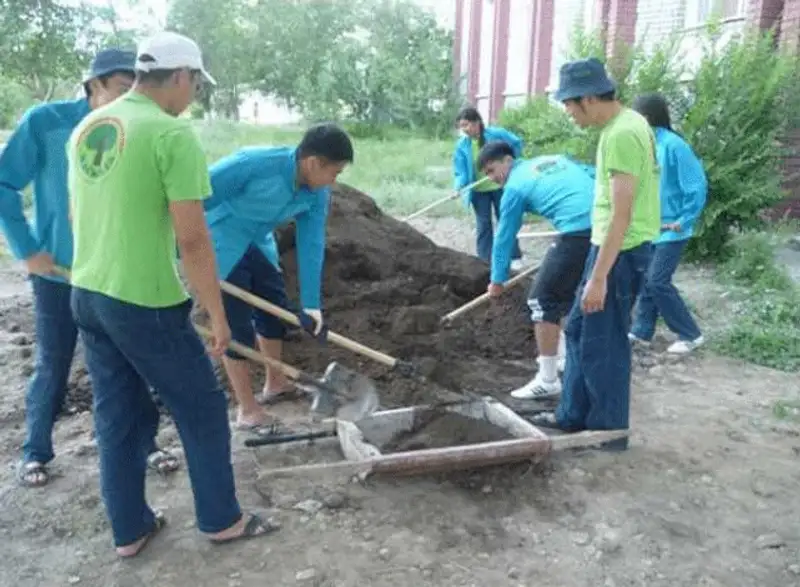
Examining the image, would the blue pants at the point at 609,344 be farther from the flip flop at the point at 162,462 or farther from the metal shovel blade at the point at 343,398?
→ the flip flop at the point at 162,462

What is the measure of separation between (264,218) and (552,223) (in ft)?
5.80

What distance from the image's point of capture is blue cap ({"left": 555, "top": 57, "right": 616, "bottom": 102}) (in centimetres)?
366

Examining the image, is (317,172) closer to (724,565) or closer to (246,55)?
(724,565)

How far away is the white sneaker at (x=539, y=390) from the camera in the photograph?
193 inches

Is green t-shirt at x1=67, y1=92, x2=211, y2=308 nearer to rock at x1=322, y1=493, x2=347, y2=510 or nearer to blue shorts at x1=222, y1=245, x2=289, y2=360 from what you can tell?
rock at x1=322, y1=493, x2=347, y2=510

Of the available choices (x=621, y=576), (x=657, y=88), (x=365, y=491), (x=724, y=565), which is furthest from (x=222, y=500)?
(x=657, y=88)

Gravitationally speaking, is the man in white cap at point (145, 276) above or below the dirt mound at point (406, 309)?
above

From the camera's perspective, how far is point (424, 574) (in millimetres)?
2924

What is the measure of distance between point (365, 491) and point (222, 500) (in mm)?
723

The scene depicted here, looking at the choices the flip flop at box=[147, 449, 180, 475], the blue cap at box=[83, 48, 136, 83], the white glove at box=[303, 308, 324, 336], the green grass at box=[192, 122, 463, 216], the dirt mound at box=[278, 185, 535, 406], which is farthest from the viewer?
the green grass at box=[192, 122, 463, 216]

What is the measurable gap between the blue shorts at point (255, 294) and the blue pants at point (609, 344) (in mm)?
1598

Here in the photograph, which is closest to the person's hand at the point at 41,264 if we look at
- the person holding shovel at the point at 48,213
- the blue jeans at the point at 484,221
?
the person holding shovel at the point at 48,213

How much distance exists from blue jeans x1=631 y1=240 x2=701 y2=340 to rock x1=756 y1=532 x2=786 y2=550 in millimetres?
2637

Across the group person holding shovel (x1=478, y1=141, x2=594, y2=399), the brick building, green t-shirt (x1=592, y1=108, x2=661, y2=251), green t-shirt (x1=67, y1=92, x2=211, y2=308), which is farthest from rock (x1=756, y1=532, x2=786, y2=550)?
the brick building
